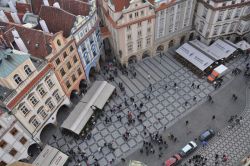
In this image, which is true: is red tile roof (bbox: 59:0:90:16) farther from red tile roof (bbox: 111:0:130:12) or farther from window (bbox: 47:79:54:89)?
window (bbox: 47:79:54:89)

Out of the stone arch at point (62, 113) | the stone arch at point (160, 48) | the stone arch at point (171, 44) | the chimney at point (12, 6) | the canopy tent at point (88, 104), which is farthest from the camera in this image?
the stone arch at point (171, 44)

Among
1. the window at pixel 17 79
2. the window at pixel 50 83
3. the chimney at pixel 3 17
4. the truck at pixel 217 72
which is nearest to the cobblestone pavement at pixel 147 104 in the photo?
the truck at pixel 217 72

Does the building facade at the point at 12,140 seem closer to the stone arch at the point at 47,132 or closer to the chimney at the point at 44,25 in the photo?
the stone arch at the point at 47,132

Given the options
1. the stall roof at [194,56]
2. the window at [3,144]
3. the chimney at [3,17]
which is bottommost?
the stall roof at [194,56]

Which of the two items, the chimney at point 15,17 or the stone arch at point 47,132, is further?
the stone arch at point 47,132

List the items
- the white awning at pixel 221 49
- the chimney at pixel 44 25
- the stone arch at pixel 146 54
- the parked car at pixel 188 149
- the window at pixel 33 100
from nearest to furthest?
the window at pixel 33 100, the parked car at pixel 188 149, the chimney at pixel 44 25, the white awning at pixel 221 49, the stone arch at pixel 146 54

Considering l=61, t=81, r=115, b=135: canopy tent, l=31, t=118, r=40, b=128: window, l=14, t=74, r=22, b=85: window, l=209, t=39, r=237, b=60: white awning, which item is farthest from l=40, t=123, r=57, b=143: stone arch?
l=209, t=39, r=237, b=60: white awning
